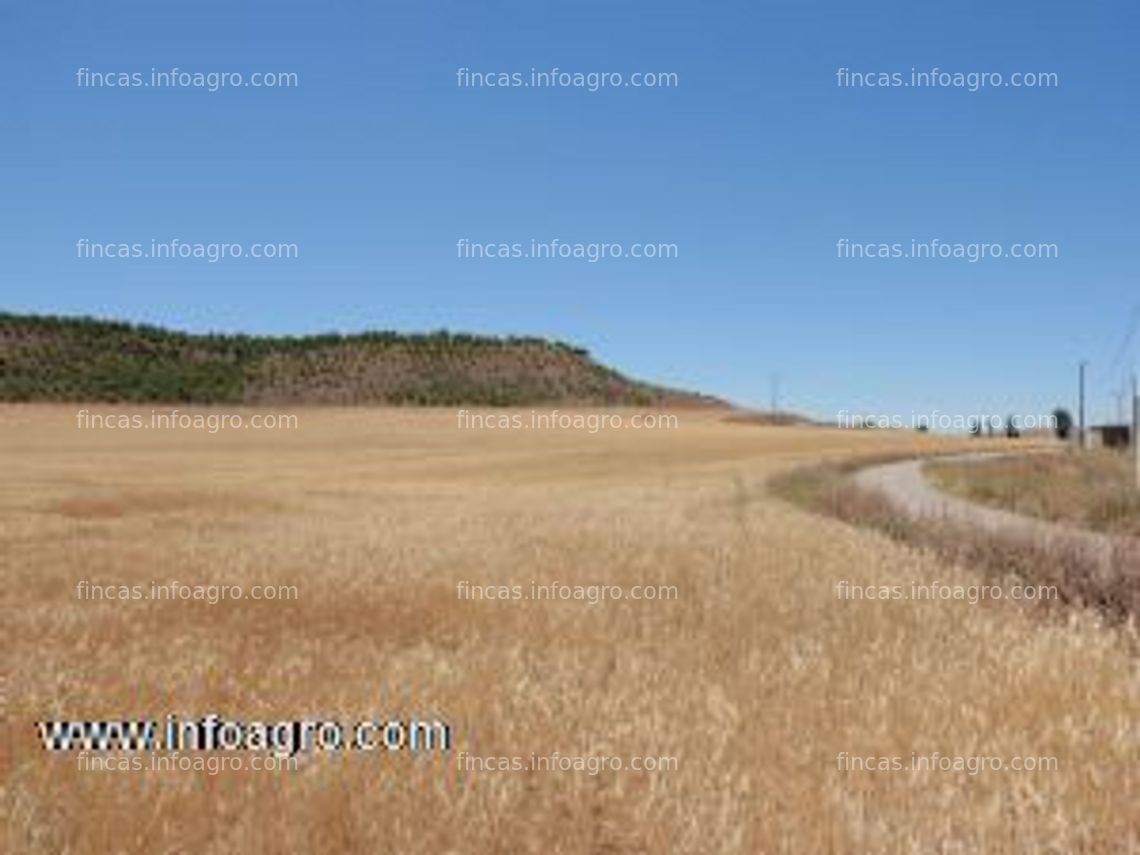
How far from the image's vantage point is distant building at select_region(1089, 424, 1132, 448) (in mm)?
101938

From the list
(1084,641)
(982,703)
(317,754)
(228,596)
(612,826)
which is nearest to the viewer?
(612,826)

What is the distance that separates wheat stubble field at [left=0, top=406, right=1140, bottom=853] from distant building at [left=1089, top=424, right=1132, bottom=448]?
8970 centimetres

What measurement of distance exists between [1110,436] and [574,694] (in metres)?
103

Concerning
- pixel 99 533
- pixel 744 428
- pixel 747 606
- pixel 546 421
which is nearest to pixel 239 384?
pixel 546 421

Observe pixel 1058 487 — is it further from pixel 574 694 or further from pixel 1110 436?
pixel 1110 436

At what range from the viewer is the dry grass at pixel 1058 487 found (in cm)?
3142

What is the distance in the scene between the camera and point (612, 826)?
5.12 meters

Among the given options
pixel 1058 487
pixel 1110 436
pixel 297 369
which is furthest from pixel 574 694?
pixel 297 369

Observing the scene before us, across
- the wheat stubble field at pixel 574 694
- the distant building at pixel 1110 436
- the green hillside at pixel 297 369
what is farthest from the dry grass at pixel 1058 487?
the green hillside at pixel 297 369

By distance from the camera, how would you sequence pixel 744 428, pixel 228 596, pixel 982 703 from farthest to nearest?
pixel 744 428, pixel 228 596, pixel 982 703

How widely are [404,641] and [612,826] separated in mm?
4332

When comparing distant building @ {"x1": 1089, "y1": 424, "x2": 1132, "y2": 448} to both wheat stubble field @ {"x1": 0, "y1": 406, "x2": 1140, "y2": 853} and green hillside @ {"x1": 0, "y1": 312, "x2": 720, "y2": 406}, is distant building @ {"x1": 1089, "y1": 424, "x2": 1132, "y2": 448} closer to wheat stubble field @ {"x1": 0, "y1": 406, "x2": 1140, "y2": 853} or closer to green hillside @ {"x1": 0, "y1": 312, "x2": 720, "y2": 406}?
green hillside @ {"x1": 0, "y1": 312, "x2": 720, "y2": 406}

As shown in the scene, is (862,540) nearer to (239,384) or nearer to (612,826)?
(612,826)

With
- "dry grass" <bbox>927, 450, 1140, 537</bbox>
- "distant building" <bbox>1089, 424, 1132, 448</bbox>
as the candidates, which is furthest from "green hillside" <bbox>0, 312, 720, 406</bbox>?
"dry grass" <bbox>927, 450, 1140, 537</bbox>
